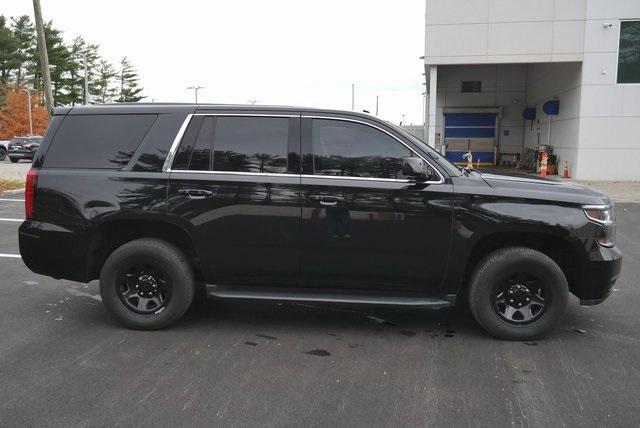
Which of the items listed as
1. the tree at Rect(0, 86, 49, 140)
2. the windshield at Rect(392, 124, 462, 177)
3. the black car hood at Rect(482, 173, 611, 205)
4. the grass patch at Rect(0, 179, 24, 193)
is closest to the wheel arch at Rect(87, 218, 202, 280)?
the windshield at Rect(392, 124, 462, 177)

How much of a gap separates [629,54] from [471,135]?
10.9 m

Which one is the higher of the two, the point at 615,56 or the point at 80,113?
the point at 615,56

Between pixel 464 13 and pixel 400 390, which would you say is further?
pixel 464 13

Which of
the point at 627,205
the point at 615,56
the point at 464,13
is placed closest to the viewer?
the point at 627,205

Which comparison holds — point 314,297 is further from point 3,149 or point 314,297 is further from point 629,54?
point 3,149

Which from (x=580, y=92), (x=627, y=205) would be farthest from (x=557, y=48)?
(x=627, y=205)

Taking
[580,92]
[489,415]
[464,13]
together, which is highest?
[464,13]

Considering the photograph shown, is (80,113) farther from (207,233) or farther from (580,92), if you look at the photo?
(580,92)

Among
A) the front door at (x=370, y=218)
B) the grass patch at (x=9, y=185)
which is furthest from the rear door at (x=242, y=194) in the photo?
the grass patch at (x=9, y=185)

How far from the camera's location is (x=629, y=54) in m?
20.2

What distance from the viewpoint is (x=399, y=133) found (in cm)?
490

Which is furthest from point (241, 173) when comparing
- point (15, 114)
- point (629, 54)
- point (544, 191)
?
point (15, 114)

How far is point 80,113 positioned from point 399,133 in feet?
9.23

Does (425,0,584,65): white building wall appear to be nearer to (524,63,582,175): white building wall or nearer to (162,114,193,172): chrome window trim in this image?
(524,63,582,175): white building wall
